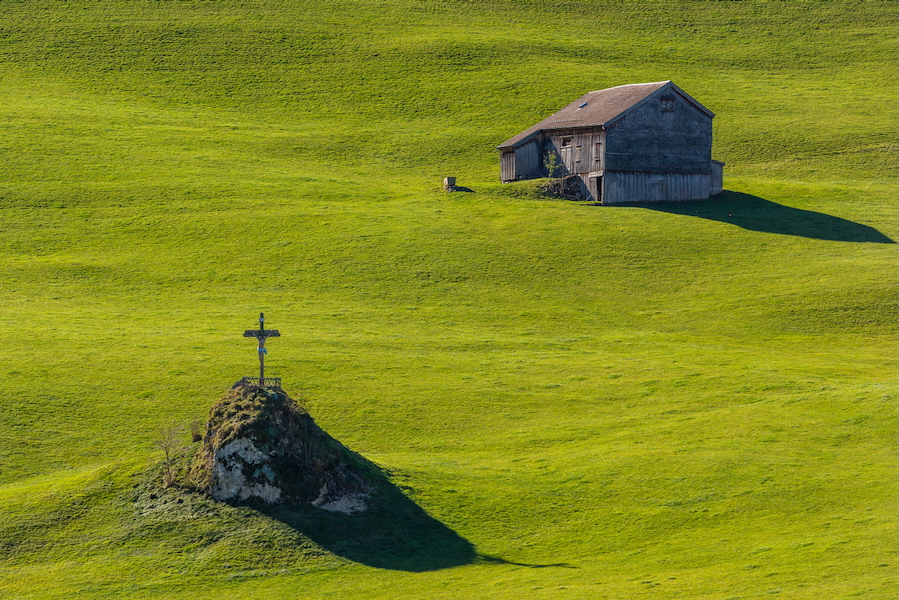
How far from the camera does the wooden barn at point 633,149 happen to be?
7238 centimetres

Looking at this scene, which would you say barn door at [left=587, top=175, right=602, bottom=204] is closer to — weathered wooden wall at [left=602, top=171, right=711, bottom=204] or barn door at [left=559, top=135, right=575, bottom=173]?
weathered wooden wall at [left=602, top=171, right=711, bottom=204]

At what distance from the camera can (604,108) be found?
76.4 meters

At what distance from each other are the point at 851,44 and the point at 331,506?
9891 cm

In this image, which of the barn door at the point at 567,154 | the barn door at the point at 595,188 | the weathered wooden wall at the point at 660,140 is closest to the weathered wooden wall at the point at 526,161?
the barn door at the point at 567,154

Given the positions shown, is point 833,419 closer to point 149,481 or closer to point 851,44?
point 149,481

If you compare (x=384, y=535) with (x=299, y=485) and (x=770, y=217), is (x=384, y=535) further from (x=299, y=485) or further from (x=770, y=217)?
(x=770, y=217)

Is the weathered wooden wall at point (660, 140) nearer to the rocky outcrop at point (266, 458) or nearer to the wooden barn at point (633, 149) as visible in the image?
the wooden barn at point (633, 149)

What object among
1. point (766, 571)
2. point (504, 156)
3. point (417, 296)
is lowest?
point (766, 571)

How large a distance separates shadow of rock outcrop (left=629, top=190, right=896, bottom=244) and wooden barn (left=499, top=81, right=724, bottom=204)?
4.64ft

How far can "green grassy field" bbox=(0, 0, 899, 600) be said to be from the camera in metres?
27.8

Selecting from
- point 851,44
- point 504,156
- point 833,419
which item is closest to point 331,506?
point 833,419

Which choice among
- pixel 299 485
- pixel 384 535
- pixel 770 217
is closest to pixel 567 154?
pixel 770 217

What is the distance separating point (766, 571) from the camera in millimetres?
25031

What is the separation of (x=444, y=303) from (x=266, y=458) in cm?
2530
